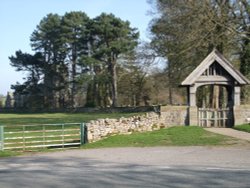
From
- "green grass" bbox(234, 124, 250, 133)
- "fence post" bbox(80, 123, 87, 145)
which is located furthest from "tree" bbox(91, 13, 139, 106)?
"fence post" bbox(80, 123, 87, 145)

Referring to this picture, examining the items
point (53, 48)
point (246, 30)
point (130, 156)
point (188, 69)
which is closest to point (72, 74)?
point (53, 48)

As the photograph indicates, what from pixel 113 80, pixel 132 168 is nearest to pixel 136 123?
pixel 132 168

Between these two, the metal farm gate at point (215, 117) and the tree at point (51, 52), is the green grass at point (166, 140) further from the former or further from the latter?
the tree at point (51, 52)

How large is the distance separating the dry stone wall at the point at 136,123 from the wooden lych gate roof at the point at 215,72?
86.1 inches

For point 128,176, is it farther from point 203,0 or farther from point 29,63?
point 29,63

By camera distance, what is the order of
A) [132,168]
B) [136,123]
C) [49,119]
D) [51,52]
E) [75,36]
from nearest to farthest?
[132,168] → [136,123] → [49,119] → [75,36] → [51,52]

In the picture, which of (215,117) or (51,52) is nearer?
(215,117)

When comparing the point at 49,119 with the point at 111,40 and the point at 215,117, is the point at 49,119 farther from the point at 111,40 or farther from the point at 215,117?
the point at 111,40

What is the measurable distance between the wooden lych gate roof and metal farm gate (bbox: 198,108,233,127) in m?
1.95

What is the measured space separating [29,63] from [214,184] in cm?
7832

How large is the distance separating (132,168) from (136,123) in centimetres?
1409

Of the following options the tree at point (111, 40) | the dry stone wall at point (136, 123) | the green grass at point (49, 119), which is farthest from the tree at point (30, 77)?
the dry stone wall at point (136, 123)

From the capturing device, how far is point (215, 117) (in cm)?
3177

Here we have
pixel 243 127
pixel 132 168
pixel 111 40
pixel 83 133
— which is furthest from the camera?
pixel 111 40
